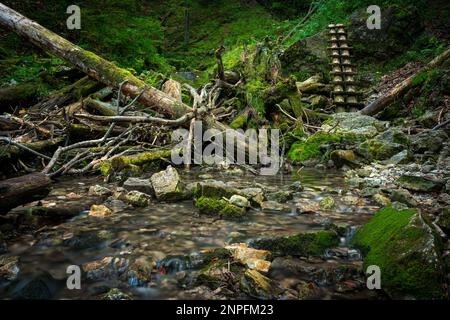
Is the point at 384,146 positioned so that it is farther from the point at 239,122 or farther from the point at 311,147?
the point at 239,122

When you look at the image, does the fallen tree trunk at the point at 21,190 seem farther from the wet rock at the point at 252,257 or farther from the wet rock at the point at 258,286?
the wet rock at the point at 258,286

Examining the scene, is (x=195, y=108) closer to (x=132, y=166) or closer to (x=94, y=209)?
(x=132, y=166)

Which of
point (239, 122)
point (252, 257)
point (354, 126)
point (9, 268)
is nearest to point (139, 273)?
point (252, 257)

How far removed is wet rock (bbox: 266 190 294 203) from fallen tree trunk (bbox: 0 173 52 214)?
103 inches

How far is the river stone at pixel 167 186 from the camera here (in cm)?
461

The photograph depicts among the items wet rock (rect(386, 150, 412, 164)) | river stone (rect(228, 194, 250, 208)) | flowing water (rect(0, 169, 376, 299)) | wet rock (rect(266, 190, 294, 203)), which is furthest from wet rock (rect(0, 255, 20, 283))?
wet rock (rect(386, 150, 412, 164))

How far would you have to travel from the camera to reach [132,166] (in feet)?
20.1

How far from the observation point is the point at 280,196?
4.63 meters

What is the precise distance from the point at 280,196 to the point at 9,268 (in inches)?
120

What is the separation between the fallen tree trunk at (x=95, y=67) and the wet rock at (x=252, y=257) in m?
4.76

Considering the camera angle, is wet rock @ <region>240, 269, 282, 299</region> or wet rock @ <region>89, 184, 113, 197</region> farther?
wet rock @ <region>89, 184, 113, 197</region>

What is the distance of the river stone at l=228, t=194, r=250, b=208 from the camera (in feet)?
13.7

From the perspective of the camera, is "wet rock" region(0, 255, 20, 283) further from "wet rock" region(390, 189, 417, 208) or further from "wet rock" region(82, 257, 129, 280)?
"wet rock" region(390, 189, 417, 208)

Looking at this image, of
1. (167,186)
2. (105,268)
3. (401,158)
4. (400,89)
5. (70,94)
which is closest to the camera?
(105,268)
